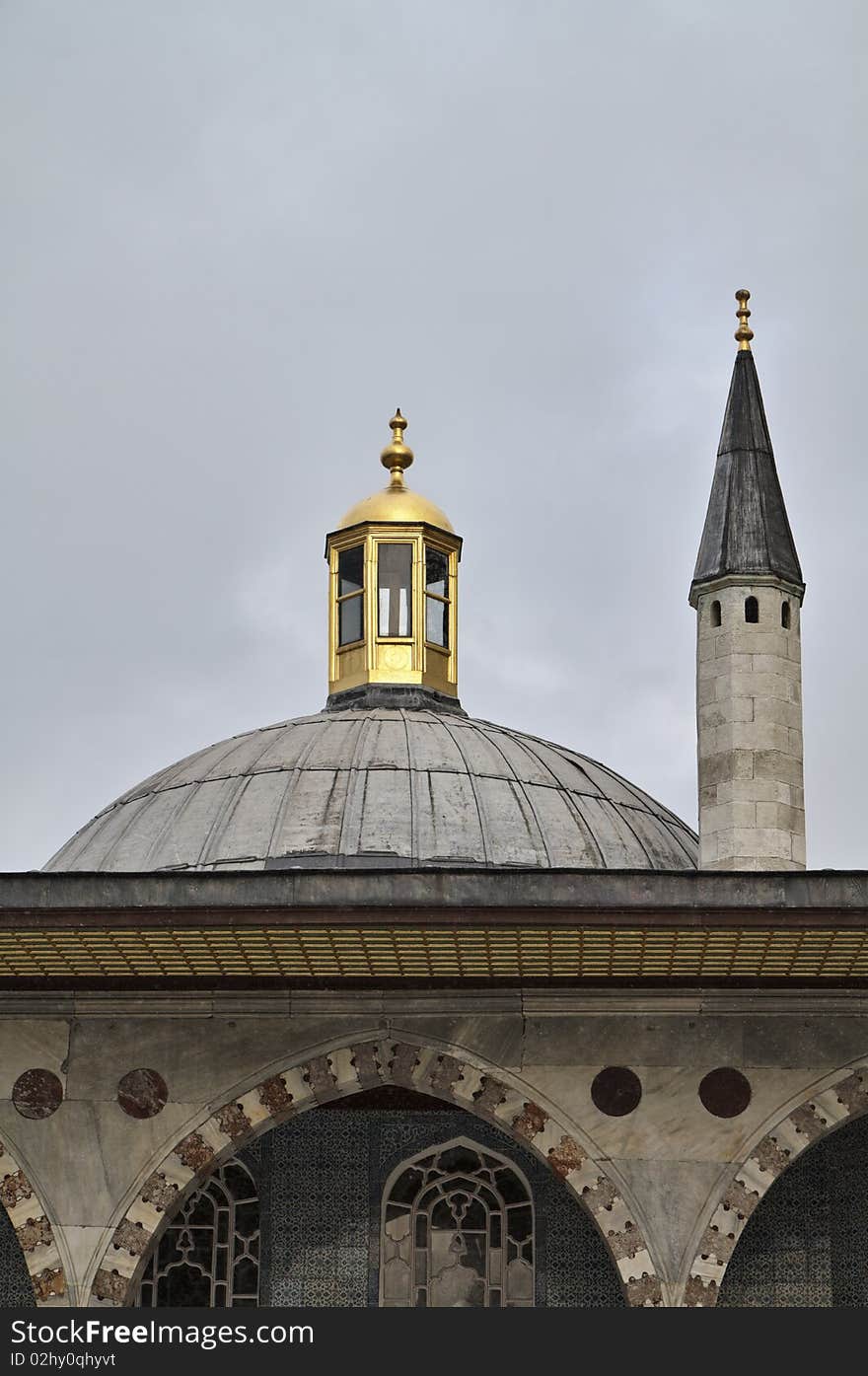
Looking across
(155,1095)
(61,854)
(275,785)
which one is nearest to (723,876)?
(155,1095)

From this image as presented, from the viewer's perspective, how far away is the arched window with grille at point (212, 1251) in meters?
15.6

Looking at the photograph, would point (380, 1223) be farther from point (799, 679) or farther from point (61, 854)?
point (61, 854)

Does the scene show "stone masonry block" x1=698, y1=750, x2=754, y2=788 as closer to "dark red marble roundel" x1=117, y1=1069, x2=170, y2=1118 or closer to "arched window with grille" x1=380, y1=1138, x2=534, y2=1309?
"arched window with grille" x1=380, y1=1138, x2=534, y2=1309

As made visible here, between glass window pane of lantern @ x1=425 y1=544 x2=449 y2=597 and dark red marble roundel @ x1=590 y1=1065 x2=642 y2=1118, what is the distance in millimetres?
8695

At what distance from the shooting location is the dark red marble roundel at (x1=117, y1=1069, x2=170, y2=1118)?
1443 cm

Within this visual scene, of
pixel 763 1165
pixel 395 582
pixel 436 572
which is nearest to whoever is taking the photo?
pixel 763 1165

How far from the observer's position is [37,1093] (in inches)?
572

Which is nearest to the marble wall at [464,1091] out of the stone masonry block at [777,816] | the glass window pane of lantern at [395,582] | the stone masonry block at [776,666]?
the stone masonry block at [777,816]

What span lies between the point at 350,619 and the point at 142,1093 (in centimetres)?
849

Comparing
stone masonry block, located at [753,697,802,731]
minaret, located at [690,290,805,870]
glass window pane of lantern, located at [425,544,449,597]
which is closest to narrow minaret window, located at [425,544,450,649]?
glass window pane of lantern, located at [425,544,449,597]

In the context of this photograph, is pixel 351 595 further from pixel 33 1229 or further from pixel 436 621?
pixel 33 1229

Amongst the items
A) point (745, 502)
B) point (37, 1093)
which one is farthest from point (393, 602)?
point (37, 1093)

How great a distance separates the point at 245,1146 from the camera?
51.7ft

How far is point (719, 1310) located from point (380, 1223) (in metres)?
2.81
